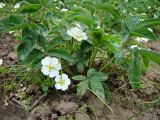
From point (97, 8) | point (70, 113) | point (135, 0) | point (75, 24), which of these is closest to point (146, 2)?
point (135, 0)

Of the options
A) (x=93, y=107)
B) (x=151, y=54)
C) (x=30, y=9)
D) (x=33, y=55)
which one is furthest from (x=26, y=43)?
(x=151, y=54)

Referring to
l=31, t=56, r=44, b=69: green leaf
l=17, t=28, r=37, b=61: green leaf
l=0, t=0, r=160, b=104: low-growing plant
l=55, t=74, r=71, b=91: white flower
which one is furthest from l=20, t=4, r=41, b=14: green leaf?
l=55, t=74, r=71, b=91: white flower

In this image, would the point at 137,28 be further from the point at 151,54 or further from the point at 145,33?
the point at 151,54

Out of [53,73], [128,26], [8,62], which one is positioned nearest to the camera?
[53,73]

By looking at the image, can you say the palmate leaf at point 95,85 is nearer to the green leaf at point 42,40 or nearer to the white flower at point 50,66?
the white flower at point 50,66

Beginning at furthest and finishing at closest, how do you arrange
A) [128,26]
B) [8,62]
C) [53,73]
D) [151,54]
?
[8,62]
[128,26]
[53,73]
[151,54]
